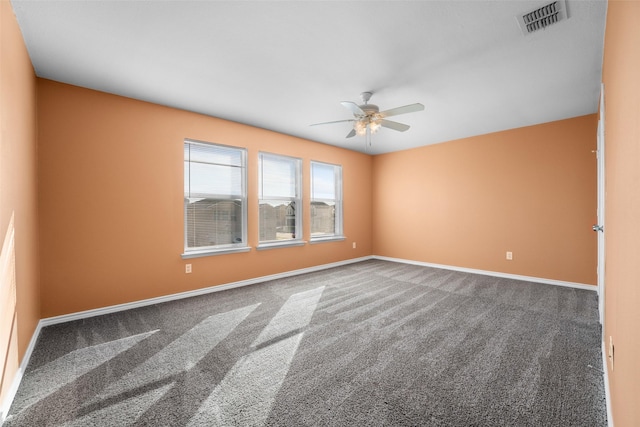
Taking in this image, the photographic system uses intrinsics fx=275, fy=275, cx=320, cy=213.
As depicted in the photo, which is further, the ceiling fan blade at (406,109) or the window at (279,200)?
the window at (279,200)

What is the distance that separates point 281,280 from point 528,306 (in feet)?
11.1

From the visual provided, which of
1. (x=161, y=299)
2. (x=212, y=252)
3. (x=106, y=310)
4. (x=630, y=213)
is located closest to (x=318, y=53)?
(x=630, y=213)

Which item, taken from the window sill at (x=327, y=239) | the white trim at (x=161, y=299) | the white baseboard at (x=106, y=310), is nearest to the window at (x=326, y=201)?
the window sill at (x=327, y=239)

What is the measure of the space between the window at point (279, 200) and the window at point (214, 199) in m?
0.39

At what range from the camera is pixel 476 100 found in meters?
3.43

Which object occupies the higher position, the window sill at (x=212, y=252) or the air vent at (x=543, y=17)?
the air vent at (x=543, y=17)

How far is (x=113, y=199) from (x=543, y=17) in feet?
14.4

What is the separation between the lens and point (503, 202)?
467 centimetres

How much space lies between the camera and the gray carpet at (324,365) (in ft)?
5.21

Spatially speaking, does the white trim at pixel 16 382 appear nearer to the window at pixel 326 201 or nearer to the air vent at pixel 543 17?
the window at pixel 326 201

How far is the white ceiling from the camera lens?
194 cm

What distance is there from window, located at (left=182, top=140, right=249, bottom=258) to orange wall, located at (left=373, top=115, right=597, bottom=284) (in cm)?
344

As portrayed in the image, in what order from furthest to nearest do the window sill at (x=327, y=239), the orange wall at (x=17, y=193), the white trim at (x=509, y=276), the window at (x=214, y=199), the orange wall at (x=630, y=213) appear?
the window sill at (x=327, y=239) → the white trim at (x=509, y=276) → the window at (x=214, y=199) → the orange wall at (x=17, y=193) → the orange wall at (x=630, y=213)

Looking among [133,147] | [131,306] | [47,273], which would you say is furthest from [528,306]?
[47,273]
